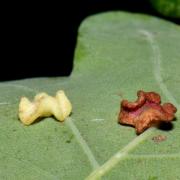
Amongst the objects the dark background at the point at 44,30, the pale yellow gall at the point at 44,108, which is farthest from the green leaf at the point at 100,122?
the dark background at the point at 44,30

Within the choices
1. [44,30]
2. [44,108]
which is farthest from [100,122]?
[44,30]

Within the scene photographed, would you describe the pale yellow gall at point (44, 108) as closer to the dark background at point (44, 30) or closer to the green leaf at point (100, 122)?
the green leaf at point (100, 122)

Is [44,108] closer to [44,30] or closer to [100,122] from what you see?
[100,122]

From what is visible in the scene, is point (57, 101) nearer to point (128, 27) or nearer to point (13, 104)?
point (13, 104)

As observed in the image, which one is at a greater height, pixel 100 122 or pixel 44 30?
pixel 100 122

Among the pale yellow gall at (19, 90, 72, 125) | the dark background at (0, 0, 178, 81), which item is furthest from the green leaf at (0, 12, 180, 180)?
the dark background at (0, 0, 178, 81)
